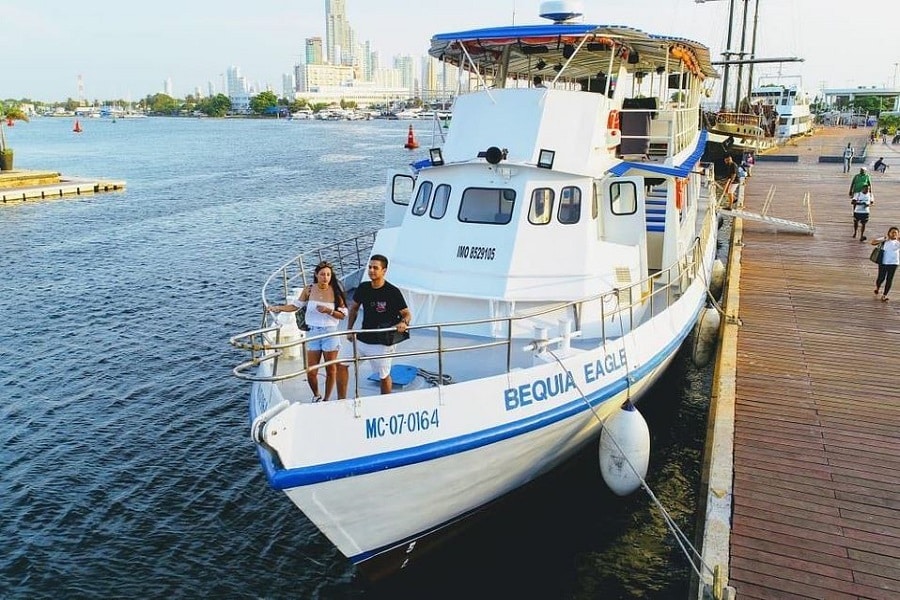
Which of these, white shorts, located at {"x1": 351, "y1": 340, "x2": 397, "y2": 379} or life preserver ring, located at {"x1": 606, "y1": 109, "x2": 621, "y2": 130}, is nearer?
white shorts, located at {"x1": 351, "y1": 340, "x2": 397, "y2": 379}

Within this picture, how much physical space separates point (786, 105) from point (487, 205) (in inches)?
2983

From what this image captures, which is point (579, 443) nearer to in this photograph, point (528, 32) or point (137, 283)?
point (528, 32)

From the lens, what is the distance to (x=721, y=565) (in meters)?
7.22

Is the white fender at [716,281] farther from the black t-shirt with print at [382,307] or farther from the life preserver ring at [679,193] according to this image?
the black t-shirt with print at [382,307]

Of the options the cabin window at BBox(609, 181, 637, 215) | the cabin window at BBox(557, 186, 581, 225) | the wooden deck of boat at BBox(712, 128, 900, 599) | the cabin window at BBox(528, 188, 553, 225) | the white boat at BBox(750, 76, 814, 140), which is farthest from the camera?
the white boat at BBox(750, 76, 814, 140)

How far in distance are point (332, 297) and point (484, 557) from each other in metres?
4.23

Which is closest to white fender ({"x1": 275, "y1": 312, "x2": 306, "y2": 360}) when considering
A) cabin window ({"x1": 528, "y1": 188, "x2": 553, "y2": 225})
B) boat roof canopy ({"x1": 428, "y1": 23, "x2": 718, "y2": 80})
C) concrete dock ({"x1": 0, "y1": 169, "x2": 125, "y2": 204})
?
cabin window ({"x1": 528, "y1": 188, "x2": 553, "y2": 225})

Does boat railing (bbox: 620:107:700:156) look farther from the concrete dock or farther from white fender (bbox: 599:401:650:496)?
the concrete dock

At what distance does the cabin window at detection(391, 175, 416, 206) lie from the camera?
14.4 meters

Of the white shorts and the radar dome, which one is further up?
the radar dome

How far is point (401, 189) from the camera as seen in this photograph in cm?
1448

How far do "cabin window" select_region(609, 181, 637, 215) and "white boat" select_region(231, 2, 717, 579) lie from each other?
35 mm

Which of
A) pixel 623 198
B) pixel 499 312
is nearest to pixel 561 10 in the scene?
pixel 623 198

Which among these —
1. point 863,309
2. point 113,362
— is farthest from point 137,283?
point 863,309
